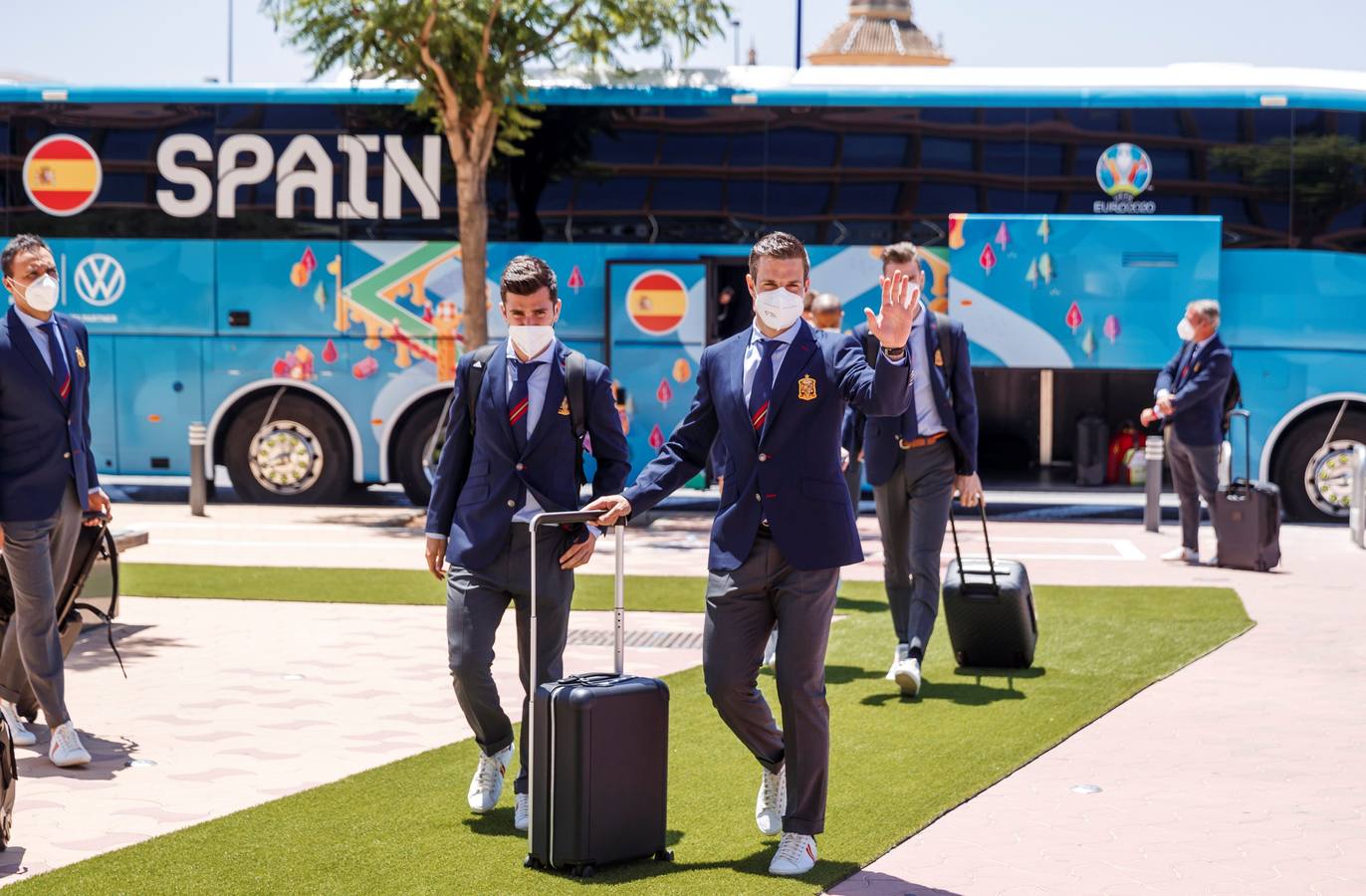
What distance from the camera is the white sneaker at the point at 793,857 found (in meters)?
5.68

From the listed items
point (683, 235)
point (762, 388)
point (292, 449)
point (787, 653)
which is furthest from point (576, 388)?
point (292, 449)

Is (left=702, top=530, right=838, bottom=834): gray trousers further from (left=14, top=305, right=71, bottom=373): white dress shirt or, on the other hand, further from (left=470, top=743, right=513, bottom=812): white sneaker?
(left=14, top=305, right=71, bottom=373): white dress shirt

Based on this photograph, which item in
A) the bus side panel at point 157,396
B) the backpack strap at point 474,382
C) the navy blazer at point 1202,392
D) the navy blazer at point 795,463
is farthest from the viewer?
the bus side panel at point 157,396

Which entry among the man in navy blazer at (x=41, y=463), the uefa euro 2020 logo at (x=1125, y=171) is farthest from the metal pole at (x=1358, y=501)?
the man in navy blazer at (x=41, y=463)

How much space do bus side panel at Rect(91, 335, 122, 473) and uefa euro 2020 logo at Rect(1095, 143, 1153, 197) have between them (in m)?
9.47

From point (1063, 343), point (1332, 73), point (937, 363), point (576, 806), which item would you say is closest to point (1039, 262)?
point (1063, 343)

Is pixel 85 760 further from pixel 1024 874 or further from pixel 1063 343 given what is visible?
pixel 1063 343

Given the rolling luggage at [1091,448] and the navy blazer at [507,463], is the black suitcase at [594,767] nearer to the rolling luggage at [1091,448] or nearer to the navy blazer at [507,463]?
the navy blazer at [507,463]

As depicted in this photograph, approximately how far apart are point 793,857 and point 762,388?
1.45 metres

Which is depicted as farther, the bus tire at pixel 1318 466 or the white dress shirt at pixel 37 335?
the bus tire at pixel 1318 466

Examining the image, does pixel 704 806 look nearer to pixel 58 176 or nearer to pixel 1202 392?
pixel 1202 392

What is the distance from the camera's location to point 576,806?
18.4 feet

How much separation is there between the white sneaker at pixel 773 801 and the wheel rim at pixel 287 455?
40.3 feet

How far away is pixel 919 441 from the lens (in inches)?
335
